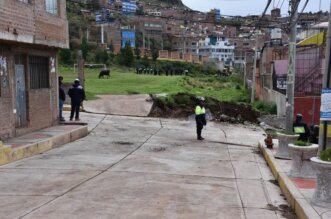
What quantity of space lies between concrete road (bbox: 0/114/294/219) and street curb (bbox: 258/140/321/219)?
183mm

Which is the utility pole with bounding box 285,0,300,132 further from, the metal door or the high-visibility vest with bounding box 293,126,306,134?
the metal door

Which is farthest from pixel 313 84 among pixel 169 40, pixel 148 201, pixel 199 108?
pixel 169 40

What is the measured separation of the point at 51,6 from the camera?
18.8 metres

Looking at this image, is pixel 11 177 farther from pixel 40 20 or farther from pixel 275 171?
pixel 40 20

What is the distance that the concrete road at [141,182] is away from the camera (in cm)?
784

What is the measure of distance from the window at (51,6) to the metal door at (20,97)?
262cm

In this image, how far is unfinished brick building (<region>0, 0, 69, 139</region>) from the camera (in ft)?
49.5

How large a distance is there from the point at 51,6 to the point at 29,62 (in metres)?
2.46

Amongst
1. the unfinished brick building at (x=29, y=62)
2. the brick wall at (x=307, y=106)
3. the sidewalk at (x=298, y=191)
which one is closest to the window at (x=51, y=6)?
the unfinished brick building at (x=29, y=62)

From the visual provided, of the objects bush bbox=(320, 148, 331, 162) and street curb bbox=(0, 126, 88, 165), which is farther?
street curb bbox=(0, 126, 88, 165)

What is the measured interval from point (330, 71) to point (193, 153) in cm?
702

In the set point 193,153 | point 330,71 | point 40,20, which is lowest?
point 193,153

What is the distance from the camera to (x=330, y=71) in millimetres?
8953

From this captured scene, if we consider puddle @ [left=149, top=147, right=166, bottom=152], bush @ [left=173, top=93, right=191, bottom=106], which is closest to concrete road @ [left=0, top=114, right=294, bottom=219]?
puddle @ [left=149, top=147, right=166, bottom=152]
